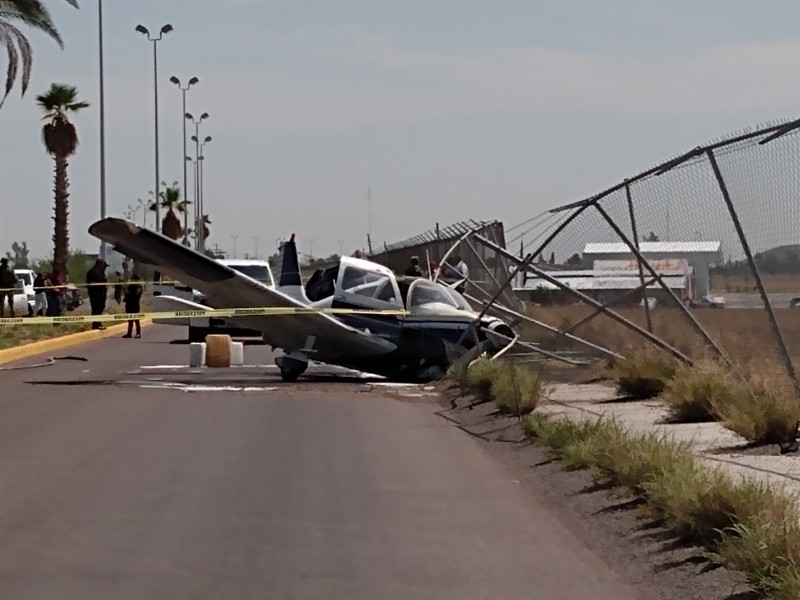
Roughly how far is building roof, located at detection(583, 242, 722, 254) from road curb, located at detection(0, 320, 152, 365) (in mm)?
12877

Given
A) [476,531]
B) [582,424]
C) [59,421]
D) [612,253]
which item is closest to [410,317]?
[612,253]

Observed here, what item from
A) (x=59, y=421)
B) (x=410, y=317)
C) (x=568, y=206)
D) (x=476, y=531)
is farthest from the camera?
(x=410, y=317)

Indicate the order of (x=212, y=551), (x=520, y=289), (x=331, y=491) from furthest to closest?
(x=520, y=289), (x=331, y=491), (x=212, y=551)

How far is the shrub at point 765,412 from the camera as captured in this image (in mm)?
13484

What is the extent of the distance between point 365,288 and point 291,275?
8.17 ft

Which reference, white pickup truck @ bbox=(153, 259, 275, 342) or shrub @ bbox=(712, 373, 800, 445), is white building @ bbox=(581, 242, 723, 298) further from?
white pickup truck @ bbox=(153, 259, 275, 342)

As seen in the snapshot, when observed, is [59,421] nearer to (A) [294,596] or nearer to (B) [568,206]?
(B) [568,206]

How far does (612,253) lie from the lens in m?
20.3

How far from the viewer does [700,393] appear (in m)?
15.8

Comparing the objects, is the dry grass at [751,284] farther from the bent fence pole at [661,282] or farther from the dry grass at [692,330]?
the bent fence pole at [661,282]

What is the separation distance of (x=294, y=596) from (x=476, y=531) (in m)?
2.35

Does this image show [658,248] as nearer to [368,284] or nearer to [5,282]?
[368,284]

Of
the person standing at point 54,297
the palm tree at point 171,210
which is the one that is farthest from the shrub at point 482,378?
the palm tree at point 171,210

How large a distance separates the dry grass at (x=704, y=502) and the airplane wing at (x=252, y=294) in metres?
9.40
